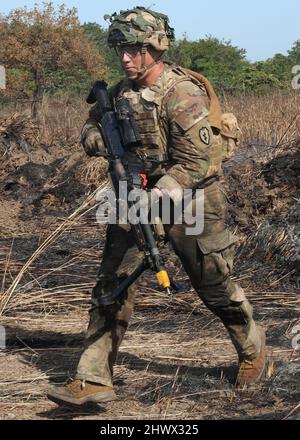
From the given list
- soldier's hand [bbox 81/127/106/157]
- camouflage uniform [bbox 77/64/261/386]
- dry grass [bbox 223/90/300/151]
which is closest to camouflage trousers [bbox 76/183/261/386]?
camouflage uniform [bbox 77/64/261/386]

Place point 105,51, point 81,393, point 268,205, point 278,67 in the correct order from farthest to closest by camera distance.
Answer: point 105,51 < point 278,67 < point 268,205 < point 81,393

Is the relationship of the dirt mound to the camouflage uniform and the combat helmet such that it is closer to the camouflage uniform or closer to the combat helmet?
the camouflage uniform

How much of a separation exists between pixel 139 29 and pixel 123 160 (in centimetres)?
62

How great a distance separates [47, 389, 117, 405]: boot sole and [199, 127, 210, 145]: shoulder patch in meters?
1.27

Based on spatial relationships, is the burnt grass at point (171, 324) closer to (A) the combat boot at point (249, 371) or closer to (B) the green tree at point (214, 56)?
(A) the combat boot at point (249, 371)

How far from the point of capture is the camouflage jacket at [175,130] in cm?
388

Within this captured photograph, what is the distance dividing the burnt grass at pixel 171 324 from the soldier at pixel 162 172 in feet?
0.92

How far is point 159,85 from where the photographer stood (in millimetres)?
4012

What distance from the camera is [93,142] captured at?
4.18 metres

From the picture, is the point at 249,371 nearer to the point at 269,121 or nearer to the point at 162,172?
the point at 162,172

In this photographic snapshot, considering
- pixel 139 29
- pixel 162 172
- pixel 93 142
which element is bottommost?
pixel 162 172

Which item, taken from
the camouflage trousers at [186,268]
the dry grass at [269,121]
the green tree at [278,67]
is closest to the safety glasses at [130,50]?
the camouflage trousers at [186,268]

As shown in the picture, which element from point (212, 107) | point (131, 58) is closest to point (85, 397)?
point (212, 107)
